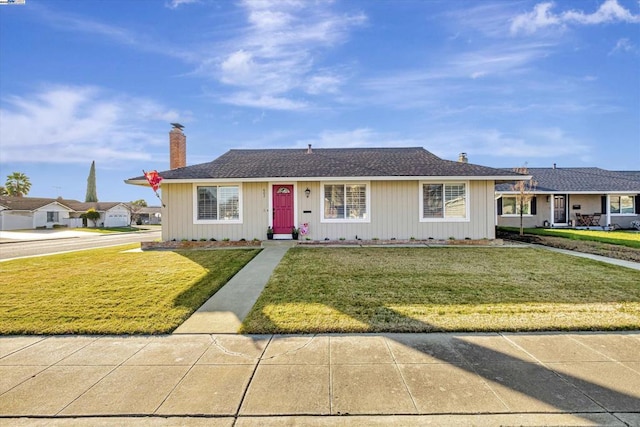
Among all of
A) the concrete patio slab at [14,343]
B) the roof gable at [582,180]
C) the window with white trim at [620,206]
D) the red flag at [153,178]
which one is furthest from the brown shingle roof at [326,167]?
the window with white trim at [620,206]

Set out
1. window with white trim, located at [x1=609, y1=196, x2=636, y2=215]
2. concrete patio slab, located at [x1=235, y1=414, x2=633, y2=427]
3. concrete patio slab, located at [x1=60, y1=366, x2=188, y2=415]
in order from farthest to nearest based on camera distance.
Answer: window with white trim, located at [x1=609, y1=196, x2=636, y2=215], concrete patio slab, located at [x1=60, y1=366, x2=188, y2=415], concrete patio slab, located at [x1=235, y1=414, x2=633, y2=427]

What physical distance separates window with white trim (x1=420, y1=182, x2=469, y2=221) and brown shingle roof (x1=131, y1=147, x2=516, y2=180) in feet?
2.38

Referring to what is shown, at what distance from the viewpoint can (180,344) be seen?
12.8 feet

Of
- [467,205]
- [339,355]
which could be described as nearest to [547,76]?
[467,205]

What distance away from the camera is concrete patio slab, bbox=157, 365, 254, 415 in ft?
8.48

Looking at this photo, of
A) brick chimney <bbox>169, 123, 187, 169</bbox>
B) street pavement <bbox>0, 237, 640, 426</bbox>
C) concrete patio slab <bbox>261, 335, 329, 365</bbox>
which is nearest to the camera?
street pavement <bbox>0, 237, 640, 426</bbox>

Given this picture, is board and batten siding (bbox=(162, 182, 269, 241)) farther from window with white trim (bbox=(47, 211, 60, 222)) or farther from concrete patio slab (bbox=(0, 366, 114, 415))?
window with white trim (bbox=(47, 211, 60, 222))

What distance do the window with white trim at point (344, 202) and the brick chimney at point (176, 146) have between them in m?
8.03

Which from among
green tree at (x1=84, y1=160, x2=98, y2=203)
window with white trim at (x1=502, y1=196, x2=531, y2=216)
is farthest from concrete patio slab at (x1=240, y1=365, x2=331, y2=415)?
green tree at (x1=84, y1=160, x2=98, y2=203)

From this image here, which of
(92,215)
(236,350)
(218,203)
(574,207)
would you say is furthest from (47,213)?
(574,207)

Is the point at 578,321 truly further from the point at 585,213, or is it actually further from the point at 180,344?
the point at 585,213

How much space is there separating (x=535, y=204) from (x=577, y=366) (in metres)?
19.6

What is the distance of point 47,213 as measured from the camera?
135ft

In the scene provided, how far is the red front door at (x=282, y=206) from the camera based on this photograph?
12750mm
